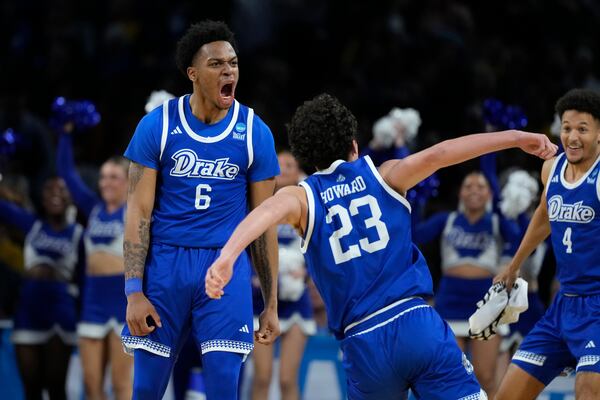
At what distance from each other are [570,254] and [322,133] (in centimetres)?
185

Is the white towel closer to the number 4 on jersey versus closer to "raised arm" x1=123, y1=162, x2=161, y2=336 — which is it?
the number 4 on jersey

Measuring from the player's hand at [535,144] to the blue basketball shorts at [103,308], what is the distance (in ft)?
13.9

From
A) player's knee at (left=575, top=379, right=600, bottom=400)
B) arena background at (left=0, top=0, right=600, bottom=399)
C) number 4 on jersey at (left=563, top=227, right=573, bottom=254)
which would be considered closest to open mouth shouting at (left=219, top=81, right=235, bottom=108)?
number 4 on jersey at (left=563, top=227, right=573, bottom=254)

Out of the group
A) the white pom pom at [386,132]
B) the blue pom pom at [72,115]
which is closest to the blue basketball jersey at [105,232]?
the blue pom pom at [72,115]

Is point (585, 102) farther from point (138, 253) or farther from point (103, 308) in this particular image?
point (103, 308)

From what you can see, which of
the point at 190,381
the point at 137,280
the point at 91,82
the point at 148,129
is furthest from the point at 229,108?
the point at 91,82

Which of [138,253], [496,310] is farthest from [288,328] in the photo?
[138,253]

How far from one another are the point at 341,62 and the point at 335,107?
23.4 ft

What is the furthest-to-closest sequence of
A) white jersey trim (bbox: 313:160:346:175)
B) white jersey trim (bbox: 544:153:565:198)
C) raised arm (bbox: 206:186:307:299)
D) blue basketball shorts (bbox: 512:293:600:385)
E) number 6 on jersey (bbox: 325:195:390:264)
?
1. white jersey trim (bbox: 544:153:565:198)
2. blue basketball shorts (bbox: 512:293:600:385)
3. white jersey trim (bbox: 313:160:346:175)
4. number 6 on jersey (bbox: 325:195:390:264)
5. raised arm (bbox: 206:186:307:299)

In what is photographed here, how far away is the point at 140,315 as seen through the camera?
5031 millimetres

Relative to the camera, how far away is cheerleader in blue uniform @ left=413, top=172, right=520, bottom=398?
8578mm

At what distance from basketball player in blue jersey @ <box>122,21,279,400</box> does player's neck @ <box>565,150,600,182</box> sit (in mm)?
1802

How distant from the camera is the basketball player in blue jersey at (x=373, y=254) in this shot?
4.67m

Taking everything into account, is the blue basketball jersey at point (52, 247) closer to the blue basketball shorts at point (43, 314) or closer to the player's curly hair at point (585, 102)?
the blue basketball shorts at point (43, 314)
